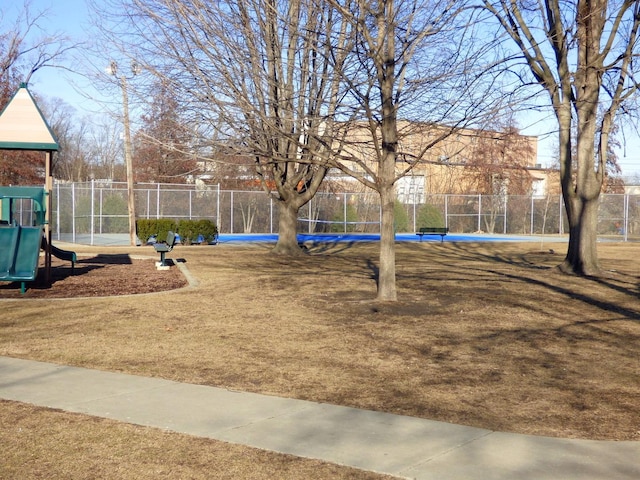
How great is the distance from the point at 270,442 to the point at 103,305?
8254 millimetres

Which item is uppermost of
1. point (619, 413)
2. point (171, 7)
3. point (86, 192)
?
point (171, 7)

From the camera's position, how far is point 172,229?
3158cm

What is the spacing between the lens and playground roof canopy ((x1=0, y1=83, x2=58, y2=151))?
16141mm

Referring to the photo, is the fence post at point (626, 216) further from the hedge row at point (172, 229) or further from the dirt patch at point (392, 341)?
the dirt patch at point (392, 341)

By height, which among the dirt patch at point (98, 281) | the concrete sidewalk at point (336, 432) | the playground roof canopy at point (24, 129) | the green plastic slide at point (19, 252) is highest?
the playground roof canopy at point (24, 129)

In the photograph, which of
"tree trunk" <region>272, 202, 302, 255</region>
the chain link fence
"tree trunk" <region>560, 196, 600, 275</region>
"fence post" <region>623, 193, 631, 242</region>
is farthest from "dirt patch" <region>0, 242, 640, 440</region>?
"fence post" <region>623, 193, 631, 242</region>

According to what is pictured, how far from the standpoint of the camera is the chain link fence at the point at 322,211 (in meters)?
36.0

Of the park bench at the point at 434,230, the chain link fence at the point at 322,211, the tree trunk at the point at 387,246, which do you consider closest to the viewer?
the tree trunk at the point at 387,246

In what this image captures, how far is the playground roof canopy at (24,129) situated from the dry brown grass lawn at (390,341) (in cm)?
292

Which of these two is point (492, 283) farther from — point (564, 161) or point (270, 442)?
point (270, 442)

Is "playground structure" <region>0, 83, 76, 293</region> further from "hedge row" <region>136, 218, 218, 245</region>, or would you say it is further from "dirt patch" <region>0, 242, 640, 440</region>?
"hedge row" <region>136, 218, 218, 245</region>

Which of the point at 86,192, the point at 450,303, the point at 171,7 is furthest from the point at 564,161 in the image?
the point at 86,192

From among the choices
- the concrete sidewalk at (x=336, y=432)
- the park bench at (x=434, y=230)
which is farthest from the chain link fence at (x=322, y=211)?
the concrete sidewalk at (x=336, y=432)

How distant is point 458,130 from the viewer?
493 inches
